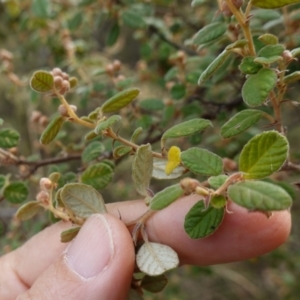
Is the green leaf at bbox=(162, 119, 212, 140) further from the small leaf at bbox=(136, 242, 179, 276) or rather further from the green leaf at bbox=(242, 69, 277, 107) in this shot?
the small leaf at bbox=(136, 242, 179, 276)

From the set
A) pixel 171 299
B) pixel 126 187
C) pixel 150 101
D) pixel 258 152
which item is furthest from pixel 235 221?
pixel 171 299

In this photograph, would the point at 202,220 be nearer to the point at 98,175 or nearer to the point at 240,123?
the point at 240,123

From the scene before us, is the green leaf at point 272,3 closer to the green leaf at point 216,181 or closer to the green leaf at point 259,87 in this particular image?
the green leaf at point 259,87

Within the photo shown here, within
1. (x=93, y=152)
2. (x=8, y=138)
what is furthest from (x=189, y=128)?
(x=8, y=138)

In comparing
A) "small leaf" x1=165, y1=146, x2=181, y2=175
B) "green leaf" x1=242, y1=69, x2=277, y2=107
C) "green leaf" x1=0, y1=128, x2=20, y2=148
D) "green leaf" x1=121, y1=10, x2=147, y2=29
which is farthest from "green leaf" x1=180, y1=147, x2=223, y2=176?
"green leaf" x1=121, y1=10, x2=147, y2=29

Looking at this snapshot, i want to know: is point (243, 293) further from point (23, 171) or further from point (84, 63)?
point (23, 171)

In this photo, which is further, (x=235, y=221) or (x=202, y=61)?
(x=202, y=61)

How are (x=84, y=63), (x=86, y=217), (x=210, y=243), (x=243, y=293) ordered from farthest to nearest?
(x=243, y=293)
(x=84, y=63)
(x=210, y=243)
(x=86, y=217)
